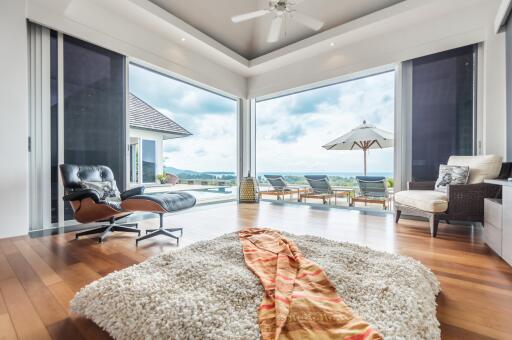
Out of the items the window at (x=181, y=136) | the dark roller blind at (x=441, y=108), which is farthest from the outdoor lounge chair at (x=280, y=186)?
the dark roller blind at (x=441, y=108)

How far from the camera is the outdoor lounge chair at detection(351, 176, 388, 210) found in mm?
4352

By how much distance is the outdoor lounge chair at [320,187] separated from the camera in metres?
5.11

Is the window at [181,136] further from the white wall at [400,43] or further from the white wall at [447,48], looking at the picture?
the white wall at [447,48]

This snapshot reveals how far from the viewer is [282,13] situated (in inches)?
128

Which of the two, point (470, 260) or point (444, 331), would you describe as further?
point (470, 260)

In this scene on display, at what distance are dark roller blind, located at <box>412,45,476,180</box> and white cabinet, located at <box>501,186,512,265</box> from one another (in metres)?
1.80

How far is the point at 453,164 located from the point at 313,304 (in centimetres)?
357

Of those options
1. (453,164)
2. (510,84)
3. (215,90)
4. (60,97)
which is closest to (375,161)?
(453,164)

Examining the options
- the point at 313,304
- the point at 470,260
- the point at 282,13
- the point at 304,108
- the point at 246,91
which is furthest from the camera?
the point at 304,108

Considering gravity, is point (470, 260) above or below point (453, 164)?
below

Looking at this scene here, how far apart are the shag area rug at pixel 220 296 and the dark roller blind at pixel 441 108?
3.03 metres

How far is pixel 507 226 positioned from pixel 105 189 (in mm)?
4084

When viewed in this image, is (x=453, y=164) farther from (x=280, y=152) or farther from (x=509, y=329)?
(x=280, y=152)

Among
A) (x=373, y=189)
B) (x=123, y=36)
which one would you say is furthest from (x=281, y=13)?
(x=373, y=189)
